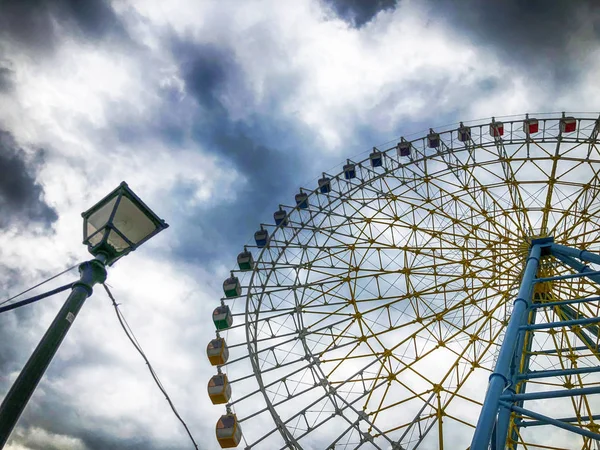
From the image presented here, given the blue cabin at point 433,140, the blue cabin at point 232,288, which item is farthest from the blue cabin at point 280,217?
the blue cabin at point 433,140

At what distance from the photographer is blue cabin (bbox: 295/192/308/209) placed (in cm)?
2420

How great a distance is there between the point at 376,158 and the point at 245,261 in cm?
811

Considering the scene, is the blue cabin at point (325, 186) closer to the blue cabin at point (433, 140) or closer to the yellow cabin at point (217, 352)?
the blue cabin at point (433, 140)

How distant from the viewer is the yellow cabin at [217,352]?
20.5m

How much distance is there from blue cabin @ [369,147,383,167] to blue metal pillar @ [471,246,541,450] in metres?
13.1

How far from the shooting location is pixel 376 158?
24078 mm

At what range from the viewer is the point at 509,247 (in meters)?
18.5

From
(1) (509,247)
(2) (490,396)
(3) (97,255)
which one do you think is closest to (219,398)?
(1) (509,247)

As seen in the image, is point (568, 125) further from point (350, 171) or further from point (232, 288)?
point (232, 288)

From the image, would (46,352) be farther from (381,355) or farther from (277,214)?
(277,214)

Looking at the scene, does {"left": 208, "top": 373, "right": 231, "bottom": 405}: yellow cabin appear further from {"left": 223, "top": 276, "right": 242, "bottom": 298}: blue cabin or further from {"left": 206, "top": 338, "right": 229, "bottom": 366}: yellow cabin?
{"left": 223, "top": 276, "right": 242, "bottom": 298}: blue cabin

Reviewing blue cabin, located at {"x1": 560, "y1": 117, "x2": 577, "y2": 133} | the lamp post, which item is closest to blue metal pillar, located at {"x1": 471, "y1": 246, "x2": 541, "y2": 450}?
the lamp post

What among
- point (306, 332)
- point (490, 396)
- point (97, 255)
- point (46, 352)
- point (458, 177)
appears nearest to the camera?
point (46, 352)

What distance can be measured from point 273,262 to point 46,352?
62.1 feet
